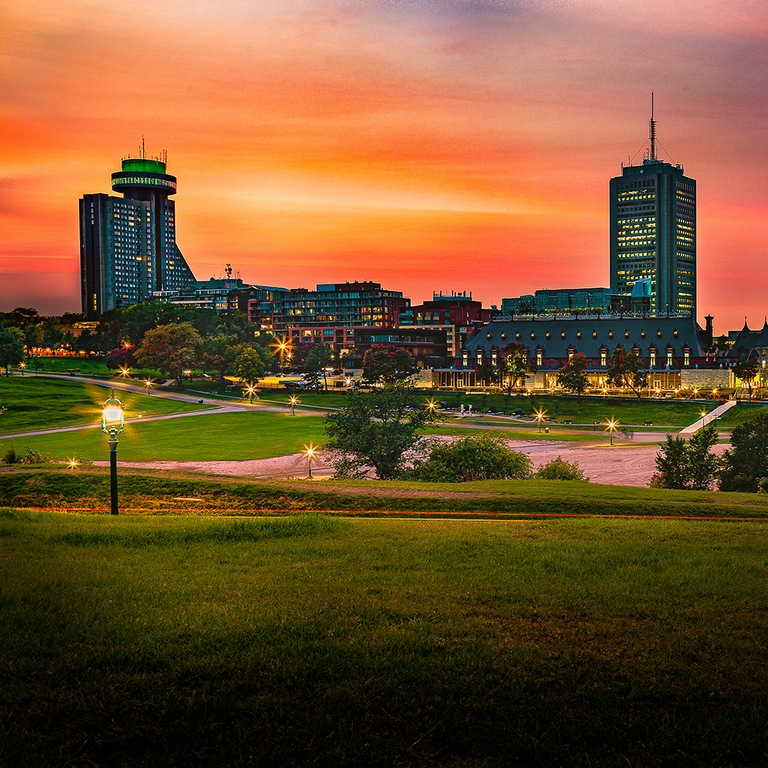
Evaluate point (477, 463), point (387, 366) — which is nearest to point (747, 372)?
point (387, 366)

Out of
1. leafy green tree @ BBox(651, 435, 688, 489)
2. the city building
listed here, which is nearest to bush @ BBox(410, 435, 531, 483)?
leafy green tree @ BBox(651, 435, 688, 489)

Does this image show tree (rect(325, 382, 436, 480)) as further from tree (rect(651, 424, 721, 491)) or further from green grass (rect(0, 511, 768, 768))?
green grass (rect(0, 511, 768, 768))

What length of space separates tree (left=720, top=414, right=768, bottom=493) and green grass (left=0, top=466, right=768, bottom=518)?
25.1m

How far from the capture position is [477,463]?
165 feet

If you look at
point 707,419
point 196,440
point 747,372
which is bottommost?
point 196,440

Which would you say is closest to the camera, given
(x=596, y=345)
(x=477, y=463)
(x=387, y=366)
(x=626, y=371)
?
(x=477, y=463)

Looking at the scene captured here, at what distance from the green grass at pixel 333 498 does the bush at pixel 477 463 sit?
21.0 m

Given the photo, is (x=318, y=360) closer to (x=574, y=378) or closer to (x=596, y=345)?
(x=596, y=345)

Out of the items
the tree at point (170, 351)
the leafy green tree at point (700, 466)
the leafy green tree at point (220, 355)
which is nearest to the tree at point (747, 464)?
the leafy green tree at point (700, 466)

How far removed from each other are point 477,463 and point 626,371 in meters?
102

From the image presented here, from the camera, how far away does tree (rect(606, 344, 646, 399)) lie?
144500mm

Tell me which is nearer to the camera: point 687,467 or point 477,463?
point 477,463

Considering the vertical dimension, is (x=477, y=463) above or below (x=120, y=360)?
below

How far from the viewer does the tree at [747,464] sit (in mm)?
50969
